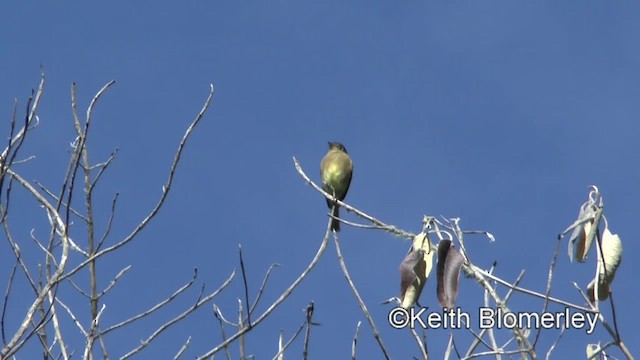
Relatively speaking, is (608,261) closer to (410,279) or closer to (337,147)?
(410,279)

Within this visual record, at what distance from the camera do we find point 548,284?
2916mm

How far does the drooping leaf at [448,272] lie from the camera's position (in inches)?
113

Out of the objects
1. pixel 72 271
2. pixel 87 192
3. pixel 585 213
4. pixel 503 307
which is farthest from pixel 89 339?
pixel 585 213


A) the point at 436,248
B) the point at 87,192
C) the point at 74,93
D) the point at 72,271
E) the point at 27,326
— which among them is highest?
the point at 74,93

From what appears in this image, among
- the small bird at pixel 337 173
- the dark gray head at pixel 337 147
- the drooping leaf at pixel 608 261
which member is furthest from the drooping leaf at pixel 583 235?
the dark gray head at pixel 337 147

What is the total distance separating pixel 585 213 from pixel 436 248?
51cm

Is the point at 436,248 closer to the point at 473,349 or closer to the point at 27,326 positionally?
the point at 473,349

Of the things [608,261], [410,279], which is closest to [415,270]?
[410,279]

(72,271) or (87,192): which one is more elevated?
(87,192)

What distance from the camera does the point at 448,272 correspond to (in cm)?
291

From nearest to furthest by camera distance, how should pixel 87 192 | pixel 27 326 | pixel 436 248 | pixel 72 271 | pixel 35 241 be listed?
pixel 27 326 → pixel 72 271 → pixel 436 248 → pixel 87 192 → pixel 35 241

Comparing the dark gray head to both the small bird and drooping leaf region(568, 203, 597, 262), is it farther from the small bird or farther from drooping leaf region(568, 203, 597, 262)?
drooping leaf region(568, 203, 597, 262)

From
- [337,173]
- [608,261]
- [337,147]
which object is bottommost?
[608,261]

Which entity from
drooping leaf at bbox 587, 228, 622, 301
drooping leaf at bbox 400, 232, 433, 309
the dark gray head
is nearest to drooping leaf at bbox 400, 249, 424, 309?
drooping leaf at bbox 400, 232, 433, 309
